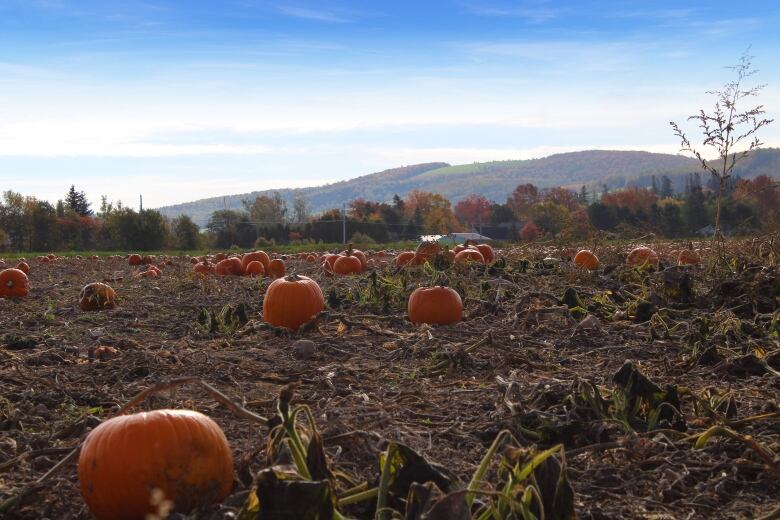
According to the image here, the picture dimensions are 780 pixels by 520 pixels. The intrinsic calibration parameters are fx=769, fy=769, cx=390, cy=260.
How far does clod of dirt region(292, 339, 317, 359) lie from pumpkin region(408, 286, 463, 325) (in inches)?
57.5

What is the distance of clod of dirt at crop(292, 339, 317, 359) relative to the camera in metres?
5.50

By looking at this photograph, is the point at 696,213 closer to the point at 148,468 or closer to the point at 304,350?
the point at 304,350

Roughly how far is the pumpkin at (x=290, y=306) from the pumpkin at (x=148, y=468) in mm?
4246

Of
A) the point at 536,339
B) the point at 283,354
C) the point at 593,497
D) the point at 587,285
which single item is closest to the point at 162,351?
the point at 283,354

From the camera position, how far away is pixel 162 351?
5.46 metres

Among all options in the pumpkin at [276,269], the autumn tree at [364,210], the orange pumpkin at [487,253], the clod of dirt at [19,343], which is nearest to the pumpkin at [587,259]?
the orange pumpkin at [487,253]

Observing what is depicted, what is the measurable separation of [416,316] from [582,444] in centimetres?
379

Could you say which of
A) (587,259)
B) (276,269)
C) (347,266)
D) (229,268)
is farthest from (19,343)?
(229,268)

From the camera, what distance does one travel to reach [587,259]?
10.8 metres

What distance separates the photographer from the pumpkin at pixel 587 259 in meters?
10.5

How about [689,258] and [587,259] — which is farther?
[689,258]

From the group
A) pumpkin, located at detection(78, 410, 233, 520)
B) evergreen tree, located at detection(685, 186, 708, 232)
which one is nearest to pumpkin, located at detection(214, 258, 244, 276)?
pumpkin, located at detection(78, 410, 233, 520)

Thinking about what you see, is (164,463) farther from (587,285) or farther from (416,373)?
(587,285)

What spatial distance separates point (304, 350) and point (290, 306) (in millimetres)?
1353
